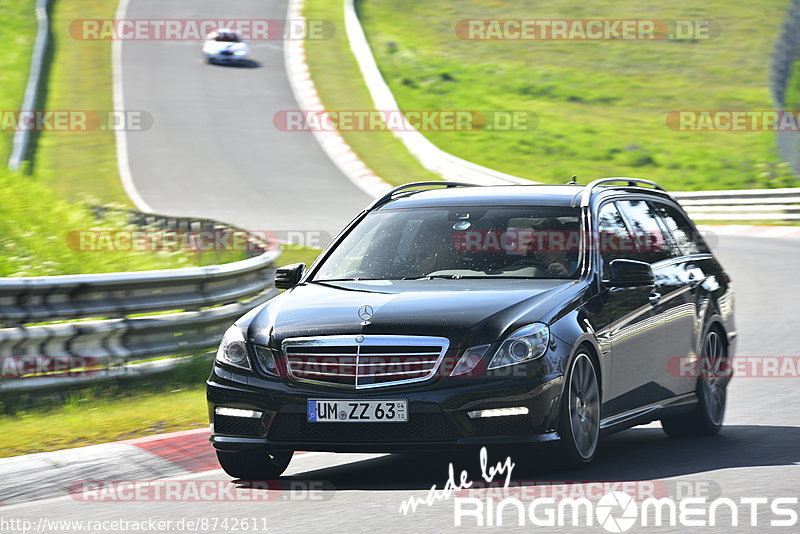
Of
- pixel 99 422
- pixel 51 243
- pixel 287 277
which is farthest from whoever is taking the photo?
pixel 51 243

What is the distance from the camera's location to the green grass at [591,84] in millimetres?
37344

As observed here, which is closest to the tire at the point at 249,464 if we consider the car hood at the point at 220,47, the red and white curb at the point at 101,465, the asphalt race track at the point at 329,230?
the asphalt race track at the point at 329,230

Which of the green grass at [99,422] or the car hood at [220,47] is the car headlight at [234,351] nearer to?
the green grass at [99,422]

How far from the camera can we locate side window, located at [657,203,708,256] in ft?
30.8

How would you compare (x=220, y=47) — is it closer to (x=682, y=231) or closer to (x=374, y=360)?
(x=682, y=231)

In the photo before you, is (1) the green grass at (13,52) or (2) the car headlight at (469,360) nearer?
(2) the car headlight at (469,360)

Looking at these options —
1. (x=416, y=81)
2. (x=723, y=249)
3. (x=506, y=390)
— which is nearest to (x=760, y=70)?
(x=416, y=81)

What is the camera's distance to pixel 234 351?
7.23 metres

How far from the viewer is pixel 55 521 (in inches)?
255

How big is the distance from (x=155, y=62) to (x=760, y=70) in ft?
Result: 68.5

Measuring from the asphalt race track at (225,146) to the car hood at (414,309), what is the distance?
56.9 ft

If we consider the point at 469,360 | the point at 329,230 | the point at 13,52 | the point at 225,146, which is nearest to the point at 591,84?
the point at 225,146

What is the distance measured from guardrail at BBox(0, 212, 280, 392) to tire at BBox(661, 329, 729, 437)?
392 centimetres

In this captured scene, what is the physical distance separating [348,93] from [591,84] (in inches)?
392
